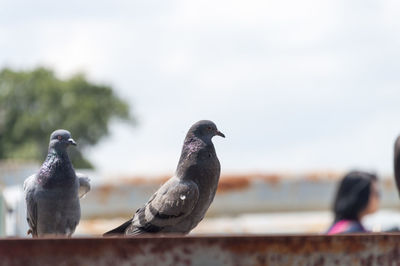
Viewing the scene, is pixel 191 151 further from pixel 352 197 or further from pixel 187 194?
pixel 352 197

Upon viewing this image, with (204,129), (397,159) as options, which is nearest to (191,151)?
(204,129)

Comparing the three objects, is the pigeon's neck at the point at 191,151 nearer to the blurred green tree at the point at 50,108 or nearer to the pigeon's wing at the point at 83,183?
the pigeon's wing at the point at 83,183

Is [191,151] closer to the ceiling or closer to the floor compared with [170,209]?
closer to the ceiling

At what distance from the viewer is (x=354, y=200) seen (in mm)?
8320

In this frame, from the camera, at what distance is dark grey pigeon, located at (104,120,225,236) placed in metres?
4.97

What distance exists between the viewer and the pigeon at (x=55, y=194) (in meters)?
4.92

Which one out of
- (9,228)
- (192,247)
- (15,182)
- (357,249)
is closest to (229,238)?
(192,247)

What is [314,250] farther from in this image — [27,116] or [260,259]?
[27,116]

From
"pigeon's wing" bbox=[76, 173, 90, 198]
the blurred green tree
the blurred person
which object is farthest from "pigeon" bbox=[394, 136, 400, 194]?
the blurred green tree

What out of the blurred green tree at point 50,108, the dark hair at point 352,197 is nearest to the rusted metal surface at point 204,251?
the dark hair at point 352,197

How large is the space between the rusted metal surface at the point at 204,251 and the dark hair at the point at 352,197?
15.6 ft

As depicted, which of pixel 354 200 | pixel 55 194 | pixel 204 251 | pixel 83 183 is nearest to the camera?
pixel 204 251

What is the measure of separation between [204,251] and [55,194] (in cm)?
172

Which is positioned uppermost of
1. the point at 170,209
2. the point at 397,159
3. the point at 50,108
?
the point at 50,108
